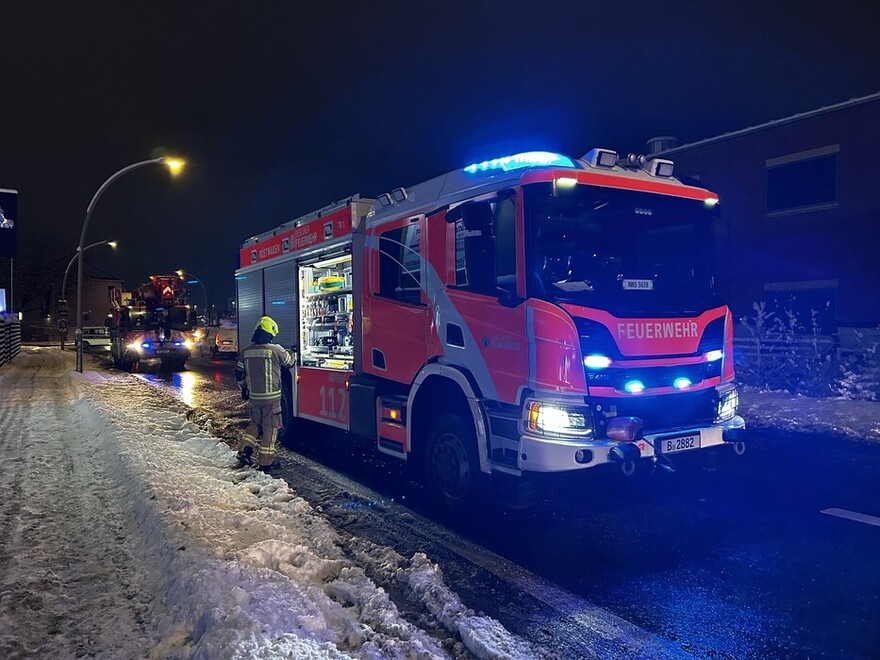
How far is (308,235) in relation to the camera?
908 cm

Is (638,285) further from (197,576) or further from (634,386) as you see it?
(197,576)

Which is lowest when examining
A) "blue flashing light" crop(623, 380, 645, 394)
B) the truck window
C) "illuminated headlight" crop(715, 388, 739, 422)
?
"illuminated headlight" crop(715, 388, 739, 422)

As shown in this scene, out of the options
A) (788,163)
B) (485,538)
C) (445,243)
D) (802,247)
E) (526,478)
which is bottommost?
(485,538)

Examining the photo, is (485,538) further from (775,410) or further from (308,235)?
(775,410)

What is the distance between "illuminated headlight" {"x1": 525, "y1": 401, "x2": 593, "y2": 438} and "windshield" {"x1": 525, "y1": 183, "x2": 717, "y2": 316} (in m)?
0.80

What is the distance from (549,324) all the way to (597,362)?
18.2 inches

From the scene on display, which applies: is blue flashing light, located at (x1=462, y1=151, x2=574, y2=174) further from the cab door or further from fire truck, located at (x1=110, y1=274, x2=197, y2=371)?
A: fire truck, located at (x1=110, y1=274, x2=197, y2=371)

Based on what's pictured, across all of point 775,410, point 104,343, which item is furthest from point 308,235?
point 104,343

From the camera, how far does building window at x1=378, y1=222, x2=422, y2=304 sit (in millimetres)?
6613

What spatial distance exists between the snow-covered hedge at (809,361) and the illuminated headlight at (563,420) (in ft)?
34.7

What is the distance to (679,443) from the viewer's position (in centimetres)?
530

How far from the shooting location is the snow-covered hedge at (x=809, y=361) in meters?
13.0

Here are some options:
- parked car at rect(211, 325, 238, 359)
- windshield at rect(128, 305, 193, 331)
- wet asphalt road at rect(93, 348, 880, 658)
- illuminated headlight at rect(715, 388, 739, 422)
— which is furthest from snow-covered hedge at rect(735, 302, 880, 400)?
parked car at rect(211, 325, 238, 359)

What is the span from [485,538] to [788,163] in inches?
761
